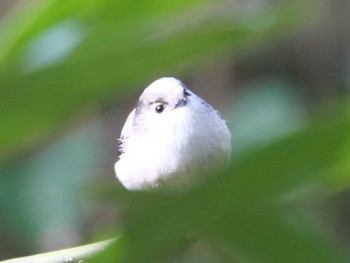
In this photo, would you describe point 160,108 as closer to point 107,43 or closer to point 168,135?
point 168,135

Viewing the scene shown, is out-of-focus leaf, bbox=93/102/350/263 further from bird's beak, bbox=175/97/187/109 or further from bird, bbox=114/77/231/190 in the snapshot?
bird's beak, bbox=175/97/187/109

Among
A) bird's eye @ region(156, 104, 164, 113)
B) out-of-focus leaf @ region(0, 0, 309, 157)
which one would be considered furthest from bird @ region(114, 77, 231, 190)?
out-of-focus leaf @ region(0, 0, 309, 157)

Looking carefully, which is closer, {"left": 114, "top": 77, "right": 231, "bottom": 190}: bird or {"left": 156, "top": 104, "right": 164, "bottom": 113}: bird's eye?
{"left": 114, "top": 77, "right": 231, "bottom": 190}: bird

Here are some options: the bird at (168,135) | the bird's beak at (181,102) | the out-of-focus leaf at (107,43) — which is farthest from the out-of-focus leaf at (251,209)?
the bird's beak at (181,102)

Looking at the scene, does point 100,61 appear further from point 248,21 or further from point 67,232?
point 67,232

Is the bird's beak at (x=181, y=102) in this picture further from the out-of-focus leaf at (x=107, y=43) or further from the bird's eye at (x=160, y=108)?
the out-of-focus leaf at (x=107, y=43)

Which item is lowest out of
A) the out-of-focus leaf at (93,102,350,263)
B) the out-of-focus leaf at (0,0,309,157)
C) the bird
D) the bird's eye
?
the out-of-focus leaf at (93,102,350,263)
